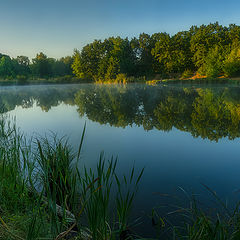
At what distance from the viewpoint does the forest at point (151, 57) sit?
44.2 meters

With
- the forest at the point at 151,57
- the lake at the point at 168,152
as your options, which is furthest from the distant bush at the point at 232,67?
the lake at the point at 168,152

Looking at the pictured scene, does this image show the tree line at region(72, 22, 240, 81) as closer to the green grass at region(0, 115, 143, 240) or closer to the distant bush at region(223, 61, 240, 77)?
the distant bush at region(223, 61, 240, 77)

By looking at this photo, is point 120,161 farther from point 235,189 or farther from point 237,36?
point 237,36

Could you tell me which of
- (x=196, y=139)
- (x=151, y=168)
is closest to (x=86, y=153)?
(x=151, y=168)

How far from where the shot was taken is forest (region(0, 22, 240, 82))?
44156 mm

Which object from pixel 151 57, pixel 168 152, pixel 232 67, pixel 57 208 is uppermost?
pixel 151 57

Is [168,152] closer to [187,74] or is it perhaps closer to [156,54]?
[187,74]

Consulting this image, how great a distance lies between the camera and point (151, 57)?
53.5 metres

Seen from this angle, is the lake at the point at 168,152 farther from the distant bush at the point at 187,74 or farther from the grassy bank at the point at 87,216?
the distant bush at the point at 187,74

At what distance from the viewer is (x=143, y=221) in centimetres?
224

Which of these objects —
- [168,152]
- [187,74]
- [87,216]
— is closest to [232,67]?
[187,74]

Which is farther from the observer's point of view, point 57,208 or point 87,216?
point 57,208

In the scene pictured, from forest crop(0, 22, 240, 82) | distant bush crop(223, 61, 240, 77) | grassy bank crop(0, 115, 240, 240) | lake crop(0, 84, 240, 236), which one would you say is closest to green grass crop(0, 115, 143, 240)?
grassy bank crop(0, 115, 240, 240)

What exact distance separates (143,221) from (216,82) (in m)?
34.9
